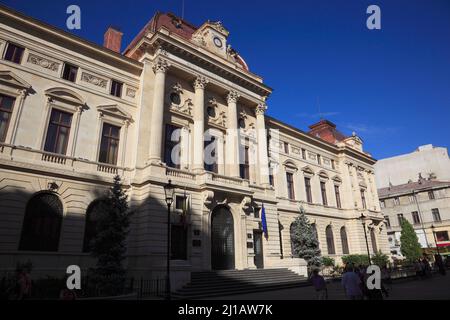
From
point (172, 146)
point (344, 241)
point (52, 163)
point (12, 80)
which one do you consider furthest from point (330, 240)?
point (12, 80)

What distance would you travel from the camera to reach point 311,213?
117 ft

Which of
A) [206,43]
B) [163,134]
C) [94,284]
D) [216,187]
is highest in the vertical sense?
[206,43]

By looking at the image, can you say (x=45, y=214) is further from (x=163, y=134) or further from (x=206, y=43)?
(x=206, y=43)

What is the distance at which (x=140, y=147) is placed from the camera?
21.9 metres

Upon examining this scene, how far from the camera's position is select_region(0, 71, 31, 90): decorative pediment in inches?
719

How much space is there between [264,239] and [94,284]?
1462 cm

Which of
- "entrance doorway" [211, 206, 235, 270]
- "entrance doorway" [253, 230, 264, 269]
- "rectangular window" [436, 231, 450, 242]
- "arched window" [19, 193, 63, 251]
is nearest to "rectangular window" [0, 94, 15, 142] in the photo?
"arched window" [19, 193, 63, 251]

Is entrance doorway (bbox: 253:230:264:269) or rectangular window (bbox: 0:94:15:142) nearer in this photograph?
rectangular window (bbox: 0:94:15:142)

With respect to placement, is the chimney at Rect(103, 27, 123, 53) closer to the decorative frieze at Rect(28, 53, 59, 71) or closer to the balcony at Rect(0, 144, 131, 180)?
the decorative frieze at Rect(28, 53, 59, 71)

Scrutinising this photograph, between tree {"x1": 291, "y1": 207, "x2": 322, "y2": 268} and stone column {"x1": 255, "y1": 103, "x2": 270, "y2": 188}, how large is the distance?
5262 mm

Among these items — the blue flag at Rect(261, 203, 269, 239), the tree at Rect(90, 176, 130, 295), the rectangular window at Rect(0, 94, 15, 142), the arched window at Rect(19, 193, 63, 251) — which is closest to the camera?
the tree at Rect(90, 176, 130, 295)

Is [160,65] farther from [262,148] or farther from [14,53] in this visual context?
[262,148]

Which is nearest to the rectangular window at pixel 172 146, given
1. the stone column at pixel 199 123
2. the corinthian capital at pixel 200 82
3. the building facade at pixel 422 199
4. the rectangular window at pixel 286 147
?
the stone column at pixel 199 123

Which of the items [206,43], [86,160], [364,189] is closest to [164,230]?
[86,160]
